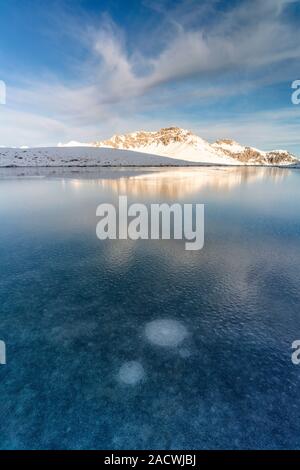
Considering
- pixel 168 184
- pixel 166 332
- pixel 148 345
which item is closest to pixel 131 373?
pixel 148 345

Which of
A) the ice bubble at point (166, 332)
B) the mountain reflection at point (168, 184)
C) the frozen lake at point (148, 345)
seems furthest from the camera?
the mountain reflection at point (168, 184)

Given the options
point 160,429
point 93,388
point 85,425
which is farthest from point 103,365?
point 160,429

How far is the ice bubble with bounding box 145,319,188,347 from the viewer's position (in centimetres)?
928

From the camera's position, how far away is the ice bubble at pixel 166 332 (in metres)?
9.28

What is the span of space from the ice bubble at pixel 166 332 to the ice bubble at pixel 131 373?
122 cm

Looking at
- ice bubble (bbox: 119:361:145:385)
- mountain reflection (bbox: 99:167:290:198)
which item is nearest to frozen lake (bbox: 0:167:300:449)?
ice bubble (bbox: 119:361:145:385)

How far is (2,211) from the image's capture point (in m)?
27.9

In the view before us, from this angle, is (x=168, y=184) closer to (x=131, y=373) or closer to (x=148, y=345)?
(x=148, y=345)

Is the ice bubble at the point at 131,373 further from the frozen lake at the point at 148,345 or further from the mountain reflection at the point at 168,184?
the mountain reflection at the point at 168,184

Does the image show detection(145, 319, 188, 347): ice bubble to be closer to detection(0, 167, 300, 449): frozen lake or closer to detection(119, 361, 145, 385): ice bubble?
detection(0, 167, 300, 449): frozen lake

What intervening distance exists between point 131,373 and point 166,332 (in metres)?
2.25

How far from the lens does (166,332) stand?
9766 mm

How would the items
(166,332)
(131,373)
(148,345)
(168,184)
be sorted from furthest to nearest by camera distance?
(168,184) < (166,332) < (148,345) < (131,373)

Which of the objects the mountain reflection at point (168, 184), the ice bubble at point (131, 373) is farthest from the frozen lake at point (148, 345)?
the mountain reflection at point (168, 184)
